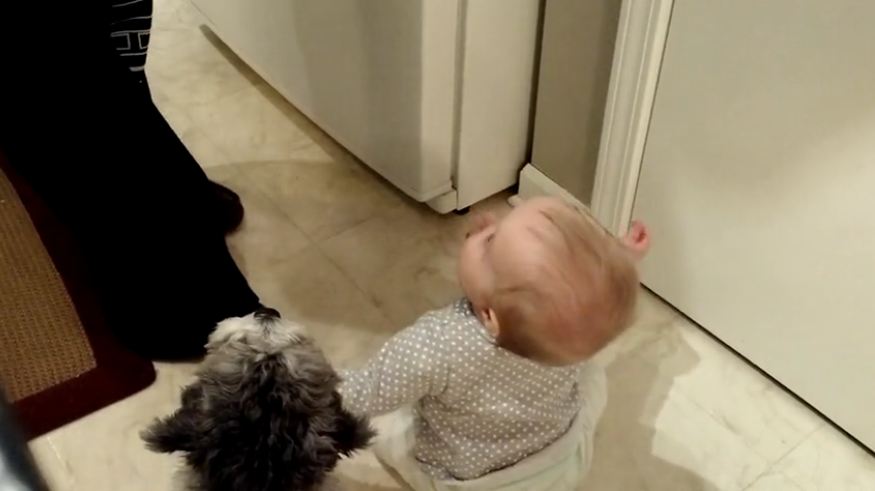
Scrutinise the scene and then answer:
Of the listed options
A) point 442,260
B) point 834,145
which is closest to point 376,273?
point 442,260

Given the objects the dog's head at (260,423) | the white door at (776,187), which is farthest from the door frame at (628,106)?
the dog's head at (260,423)

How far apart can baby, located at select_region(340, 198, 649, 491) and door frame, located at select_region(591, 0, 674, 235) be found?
1.11 ft

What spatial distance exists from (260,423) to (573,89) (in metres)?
0.89

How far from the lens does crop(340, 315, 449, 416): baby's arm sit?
3.59 ft

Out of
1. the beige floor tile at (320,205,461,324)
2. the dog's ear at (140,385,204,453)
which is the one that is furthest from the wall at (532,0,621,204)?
the dog's ear at (140,385,204,453)

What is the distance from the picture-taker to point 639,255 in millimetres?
1125

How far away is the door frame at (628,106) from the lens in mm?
1356

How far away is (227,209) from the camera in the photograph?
1.75 metres

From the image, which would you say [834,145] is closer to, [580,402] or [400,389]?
[580,402]

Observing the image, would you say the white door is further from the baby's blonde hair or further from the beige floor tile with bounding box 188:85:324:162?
the beige floor tile with bounding box 188:85:324:162

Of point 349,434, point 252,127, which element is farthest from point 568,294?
point 252,127

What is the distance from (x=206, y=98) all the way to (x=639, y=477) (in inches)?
48.9

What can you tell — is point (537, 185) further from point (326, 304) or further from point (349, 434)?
point (349, 434)

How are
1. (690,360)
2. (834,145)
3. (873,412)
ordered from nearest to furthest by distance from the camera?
(834,145), (873,412), (690,360)
